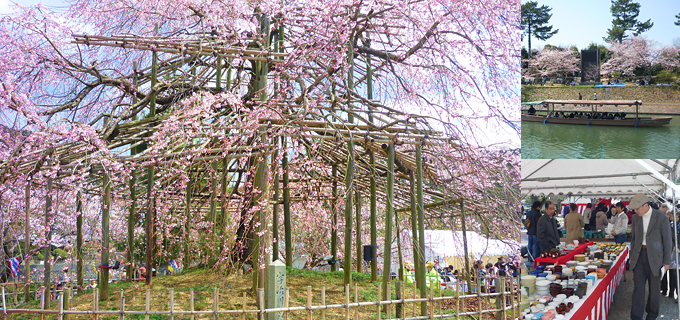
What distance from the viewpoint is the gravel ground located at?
12.2 feet

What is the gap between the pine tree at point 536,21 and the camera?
138 inches

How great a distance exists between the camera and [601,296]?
371cm

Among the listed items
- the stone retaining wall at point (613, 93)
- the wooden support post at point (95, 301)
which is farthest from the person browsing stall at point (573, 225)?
the wooden support post at point (95, 301)

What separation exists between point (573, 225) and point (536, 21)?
89.3 inches

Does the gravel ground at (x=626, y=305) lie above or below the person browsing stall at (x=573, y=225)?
below

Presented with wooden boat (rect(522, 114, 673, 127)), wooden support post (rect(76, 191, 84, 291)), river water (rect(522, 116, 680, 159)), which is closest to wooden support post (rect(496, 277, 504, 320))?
Result: river water (rect(522, 116, 680, 159))

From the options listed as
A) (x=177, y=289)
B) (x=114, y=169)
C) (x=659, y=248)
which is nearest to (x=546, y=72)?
(x=659, y=248)

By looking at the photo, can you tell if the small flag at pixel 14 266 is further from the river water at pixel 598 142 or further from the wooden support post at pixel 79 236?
the river water at pixel 598 142

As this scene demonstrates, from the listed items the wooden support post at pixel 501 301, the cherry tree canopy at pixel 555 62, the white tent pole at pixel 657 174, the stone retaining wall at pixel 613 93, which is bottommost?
the wooden support post at pixel 501 301

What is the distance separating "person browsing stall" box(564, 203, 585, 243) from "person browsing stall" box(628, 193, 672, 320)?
978 millimetres

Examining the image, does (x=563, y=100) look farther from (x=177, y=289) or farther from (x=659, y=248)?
(x=177, y=289)

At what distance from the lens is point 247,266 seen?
19.0 ft

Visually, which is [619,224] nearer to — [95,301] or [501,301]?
[501,301]

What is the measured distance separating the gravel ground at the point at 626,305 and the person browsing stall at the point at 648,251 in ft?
0.52
